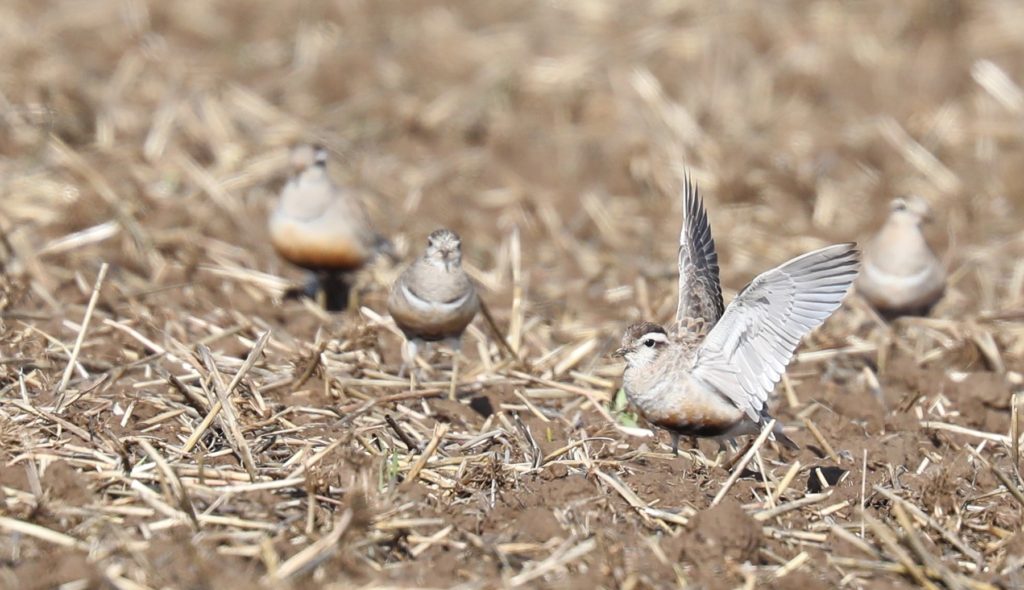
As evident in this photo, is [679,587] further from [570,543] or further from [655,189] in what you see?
Answer: [655,189]

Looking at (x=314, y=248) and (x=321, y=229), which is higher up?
(x=321, y=229)

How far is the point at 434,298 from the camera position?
25.2 ft

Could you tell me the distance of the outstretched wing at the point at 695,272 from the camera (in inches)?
276

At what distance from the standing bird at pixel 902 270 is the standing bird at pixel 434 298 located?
9.54 ft

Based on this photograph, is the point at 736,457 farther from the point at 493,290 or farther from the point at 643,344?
the point at 493,290

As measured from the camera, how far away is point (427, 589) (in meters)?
5.25

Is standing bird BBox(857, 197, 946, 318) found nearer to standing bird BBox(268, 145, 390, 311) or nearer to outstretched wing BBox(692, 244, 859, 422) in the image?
outstretched wing BBox(692, 244, 859, 422)

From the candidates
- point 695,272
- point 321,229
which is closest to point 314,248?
point 321,229

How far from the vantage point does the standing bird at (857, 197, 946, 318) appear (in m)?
9.08

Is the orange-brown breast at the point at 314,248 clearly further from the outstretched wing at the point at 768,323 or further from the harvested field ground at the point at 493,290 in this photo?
the outstretched wing at the point at 768,323

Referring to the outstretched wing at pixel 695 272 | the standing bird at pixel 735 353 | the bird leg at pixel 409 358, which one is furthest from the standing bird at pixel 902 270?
the bird leg at pixel 409 358

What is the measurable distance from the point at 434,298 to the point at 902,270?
333 centimetres

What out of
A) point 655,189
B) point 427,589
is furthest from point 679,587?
point 655,189

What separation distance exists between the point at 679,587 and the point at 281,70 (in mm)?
8703
